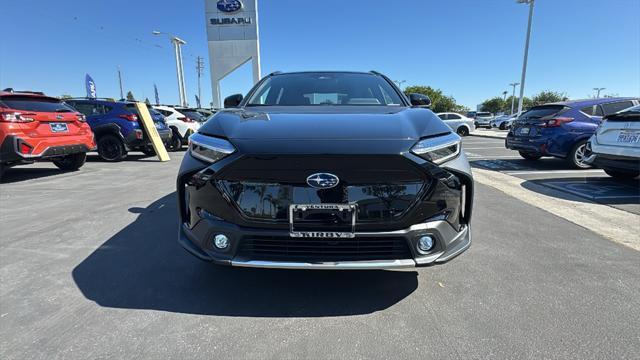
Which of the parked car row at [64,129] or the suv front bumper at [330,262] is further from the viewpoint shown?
the parked car row at [64,129]

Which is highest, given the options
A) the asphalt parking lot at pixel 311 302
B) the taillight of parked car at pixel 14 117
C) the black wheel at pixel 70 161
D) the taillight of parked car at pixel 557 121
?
the taillight of parked car at pixel 14 117

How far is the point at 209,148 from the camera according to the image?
1926 mm

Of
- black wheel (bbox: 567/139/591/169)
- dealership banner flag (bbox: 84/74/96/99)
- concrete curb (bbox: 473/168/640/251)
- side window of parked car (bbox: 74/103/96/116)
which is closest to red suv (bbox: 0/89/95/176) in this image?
side window of parked car (bbox: 74/103/96/116)

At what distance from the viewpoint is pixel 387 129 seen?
1.97 m

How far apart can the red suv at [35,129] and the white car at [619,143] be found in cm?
921

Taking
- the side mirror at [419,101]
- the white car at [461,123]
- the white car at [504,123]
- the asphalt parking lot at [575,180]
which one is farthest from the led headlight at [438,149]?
the white car at [504,123]

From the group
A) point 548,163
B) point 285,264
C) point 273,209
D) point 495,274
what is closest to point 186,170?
point 273,209

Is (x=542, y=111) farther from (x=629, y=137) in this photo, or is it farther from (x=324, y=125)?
(x=324, y=125)

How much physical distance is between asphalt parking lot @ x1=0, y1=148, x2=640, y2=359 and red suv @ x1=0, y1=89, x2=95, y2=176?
112 inches

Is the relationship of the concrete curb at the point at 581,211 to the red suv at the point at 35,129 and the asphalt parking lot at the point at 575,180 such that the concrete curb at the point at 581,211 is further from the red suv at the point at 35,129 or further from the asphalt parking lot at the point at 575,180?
the red suv at the point at 35,129

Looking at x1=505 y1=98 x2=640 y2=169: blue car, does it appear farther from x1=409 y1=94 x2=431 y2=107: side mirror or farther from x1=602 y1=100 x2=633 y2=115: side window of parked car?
x1=409 y1=94 x2=431 y2=107: side mirror

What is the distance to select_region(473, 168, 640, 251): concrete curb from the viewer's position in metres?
3.42

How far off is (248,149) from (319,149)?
15.0 inches

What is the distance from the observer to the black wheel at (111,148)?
8.77 meters
